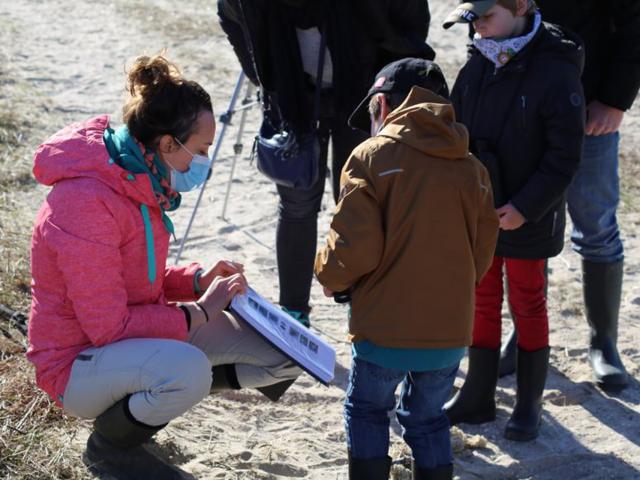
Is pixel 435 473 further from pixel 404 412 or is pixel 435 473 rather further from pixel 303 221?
pixel 303 221

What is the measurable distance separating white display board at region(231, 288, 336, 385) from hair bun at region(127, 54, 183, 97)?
76cm

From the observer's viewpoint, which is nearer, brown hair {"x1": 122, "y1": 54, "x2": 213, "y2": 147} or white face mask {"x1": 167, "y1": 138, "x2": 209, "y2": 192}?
brown hair {"x1": 122, "y1": 54, "x2": 213, "y2": 147}

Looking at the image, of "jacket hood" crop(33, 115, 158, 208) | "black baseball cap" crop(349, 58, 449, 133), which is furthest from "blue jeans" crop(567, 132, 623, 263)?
"jacket hood" crop(33, 115, 158, 208)

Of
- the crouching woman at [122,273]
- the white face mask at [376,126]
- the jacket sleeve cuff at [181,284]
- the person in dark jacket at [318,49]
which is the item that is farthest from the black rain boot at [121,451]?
the white face mask at [376,126]

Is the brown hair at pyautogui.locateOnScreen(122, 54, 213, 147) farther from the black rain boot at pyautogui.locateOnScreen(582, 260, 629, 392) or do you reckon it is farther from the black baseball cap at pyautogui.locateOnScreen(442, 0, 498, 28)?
the black rain boot at pyautogui.locateOnScreen(582, 260, 629, 392)

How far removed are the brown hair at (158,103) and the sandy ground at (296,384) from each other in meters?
1.16

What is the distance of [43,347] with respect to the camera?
3445 mm

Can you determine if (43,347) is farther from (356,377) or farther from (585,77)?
(585,77)

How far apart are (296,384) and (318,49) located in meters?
1.43

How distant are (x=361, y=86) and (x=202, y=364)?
4.90ft

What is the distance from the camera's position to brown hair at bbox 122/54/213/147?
11.2ft

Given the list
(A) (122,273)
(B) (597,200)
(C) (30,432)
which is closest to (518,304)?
(B) (597,200)

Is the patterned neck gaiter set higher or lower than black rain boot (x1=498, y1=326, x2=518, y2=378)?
higher

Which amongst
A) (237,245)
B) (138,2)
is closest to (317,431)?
(237,245)
